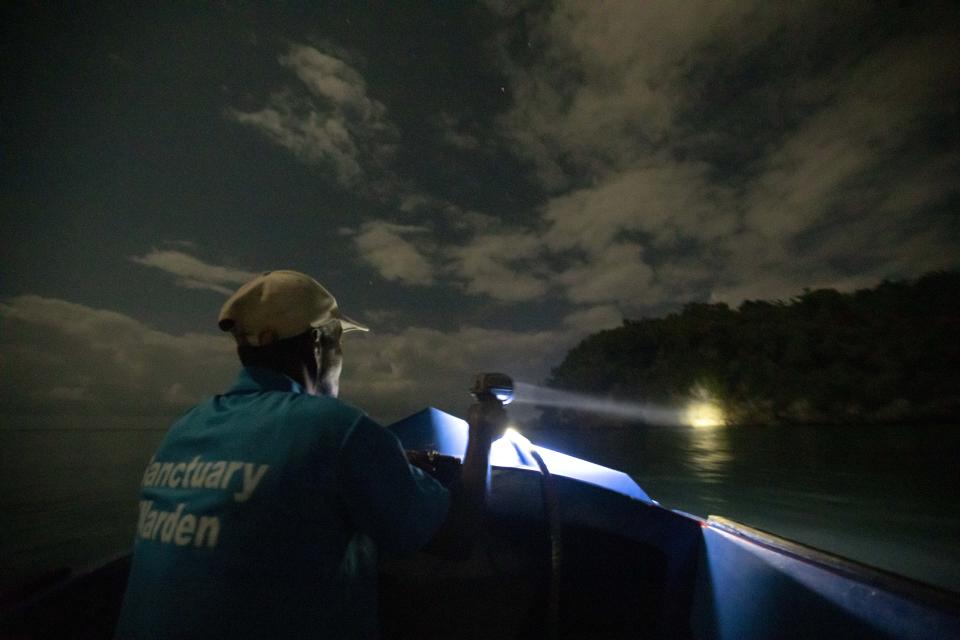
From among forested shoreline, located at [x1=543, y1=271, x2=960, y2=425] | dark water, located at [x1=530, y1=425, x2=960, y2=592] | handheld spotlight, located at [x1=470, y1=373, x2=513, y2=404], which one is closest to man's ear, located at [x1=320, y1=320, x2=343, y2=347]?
handheld spotlight, located at [x1=470, y1=373, x2=513, y2=404]

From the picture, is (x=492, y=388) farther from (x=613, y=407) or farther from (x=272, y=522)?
(x=613, y=407)

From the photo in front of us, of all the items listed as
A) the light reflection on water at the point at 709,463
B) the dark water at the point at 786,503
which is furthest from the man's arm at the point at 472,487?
the light reflection on water at the point at 709,463

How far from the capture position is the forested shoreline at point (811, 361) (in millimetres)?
65000

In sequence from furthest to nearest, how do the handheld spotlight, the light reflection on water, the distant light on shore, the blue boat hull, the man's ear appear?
the distant light on shore < the light reflection on water < the blue boat hull < the handheld spotlight < the man's ear

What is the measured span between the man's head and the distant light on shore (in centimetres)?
9606

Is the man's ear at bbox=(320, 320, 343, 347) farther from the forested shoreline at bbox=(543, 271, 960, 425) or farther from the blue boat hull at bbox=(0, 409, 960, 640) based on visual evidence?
the forested shoreline at bbox=(543, 271, 960, 425)

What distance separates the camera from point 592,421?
10556 cm

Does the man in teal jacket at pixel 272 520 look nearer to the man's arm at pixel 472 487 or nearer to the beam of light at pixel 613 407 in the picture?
the man's arm at pixel 472 487

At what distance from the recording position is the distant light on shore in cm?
8512

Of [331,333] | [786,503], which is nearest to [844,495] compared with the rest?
[786,503]

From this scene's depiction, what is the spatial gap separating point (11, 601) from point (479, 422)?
2.23 m

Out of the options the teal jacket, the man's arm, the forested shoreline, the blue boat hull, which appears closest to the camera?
the teal jacket

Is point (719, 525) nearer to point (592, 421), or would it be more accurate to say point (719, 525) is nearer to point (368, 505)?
point (368, 505)

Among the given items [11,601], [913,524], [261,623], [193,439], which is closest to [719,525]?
[261,623]
